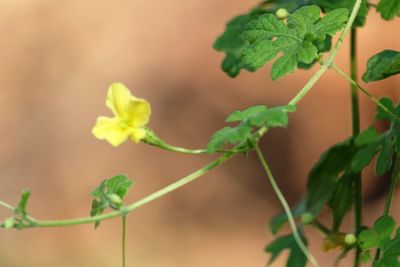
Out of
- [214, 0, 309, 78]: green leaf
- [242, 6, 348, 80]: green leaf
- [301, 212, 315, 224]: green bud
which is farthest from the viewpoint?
[214, 0, 309, 78]: green leaf

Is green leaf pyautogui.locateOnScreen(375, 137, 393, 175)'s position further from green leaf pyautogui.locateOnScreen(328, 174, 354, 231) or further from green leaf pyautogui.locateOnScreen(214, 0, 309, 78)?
green leaf pyautogui.locateOnScreen(214, 0, 309, 78)

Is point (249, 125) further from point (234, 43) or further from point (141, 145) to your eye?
Result: point (141, 145)

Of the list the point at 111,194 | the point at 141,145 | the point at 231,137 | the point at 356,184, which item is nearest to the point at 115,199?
the point at 111,194

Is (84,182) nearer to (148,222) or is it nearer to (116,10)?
(148,222)

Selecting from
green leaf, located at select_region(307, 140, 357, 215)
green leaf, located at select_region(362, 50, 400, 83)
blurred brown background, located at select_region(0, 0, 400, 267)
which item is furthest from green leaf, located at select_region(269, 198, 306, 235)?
blurred brown background, located at select_region(0, 0, 400, 267)

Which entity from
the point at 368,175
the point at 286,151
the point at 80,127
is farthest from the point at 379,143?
the point at 80,127

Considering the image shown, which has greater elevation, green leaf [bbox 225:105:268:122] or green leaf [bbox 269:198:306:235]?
green leaf [bbox 225:105:268:122]

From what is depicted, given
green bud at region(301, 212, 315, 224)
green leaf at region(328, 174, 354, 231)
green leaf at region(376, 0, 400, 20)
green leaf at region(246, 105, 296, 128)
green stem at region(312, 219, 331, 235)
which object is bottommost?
green stem at region(312, 219, 331, 235)
